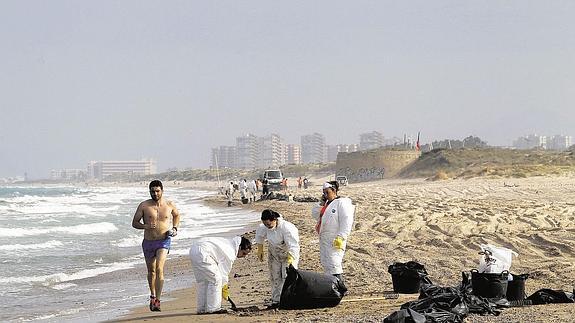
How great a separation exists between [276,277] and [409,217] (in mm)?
11954

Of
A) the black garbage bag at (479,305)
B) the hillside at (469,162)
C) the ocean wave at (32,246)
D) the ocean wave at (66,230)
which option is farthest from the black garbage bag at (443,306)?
the hillside at (469,162)

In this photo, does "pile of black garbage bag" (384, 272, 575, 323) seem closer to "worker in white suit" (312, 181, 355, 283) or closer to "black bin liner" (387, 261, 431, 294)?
"black bin liner" (387, 261, 431, 294)

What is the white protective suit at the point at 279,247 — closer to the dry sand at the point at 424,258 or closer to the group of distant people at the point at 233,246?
the group of distant people at the point at 233,246

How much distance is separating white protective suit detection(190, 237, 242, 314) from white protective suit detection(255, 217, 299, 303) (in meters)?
0.36

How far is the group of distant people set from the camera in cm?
809

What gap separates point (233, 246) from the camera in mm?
Answer: 8172

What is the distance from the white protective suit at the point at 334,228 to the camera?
845 cm

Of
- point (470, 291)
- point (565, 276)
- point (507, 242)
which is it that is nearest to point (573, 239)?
point (507, 242)

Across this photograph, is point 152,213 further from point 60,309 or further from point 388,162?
point 388,162

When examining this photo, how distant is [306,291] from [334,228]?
887 millimetres

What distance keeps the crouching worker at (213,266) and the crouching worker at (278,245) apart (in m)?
0.32

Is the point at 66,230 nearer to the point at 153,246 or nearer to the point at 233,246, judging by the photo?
the point at 153,246

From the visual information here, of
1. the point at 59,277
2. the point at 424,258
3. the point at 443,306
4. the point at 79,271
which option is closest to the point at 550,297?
the point at 443,306

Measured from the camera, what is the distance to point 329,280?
808cm
